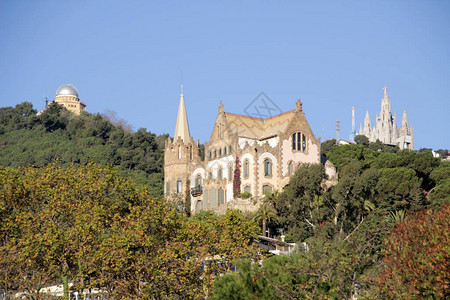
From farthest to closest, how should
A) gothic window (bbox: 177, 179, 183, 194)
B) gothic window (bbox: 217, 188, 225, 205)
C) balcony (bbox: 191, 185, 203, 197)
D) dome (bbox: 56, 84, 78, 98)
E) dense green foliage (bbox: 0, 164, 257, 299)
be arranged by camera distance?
dome (bbox: 56, 84, 78, 98) → gothic window (bbox: 177, 179, 183, 194) → balcony (bbox: 191, 185, 203, 197) → gothic window (bbox: 217, 188, 225, 205) → dense green foliage (bbox: 0, 164, 257, 299)

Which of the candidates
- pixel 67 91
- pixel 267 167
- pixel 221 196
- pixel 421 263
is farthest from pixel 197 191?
pixel 67 91

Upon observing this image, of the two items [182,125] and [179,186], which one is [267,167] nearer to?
[179,186]

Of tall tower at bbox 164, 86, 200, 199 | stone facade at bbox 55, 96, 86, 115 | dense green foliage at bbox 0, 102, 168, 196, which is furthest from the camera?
stone facade at bbox 55, 96, 86, 115

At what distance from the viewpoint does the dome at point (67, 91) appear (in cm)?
15775

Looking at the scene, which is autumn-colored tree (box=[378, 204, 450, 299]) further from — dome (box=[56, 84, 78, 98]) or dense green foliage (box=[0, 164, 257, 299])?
dome (box=[56, 84, 78, 98])

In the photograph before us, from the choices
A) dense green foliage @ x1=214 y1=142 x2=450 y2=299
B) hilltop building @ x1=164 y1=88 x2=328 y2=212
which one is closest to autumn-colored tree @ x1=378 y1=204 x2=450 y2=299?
dense green foliage @ x1=214 y1=142 x2=450 y2=299

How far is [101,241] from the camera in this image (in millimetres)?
32906

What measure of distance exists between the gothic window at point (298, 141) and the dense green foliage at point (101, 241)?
85.7ft

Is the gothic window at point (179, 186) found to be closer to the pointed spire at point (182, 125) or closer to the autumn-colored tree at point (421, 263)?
the pointed spire at point (182, 125)

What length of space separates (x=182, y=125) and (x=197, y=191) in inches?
361

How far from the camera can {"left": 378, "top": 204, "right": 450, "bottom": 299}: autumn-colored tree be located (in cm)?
2402

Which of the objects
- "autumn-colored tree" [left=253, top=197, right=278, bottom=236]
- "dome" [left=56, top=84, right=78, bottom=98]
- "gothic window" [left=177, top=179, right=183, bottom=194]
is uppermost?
"dome" [left=56, top=84, right=78, bottom=98]

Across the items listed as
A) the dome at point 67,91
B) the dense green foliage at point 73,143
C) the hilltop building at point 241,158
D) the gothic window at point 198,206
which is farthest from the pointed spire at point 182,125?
the dome at point 67,91

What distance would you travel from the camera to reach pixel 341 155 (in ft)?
229
